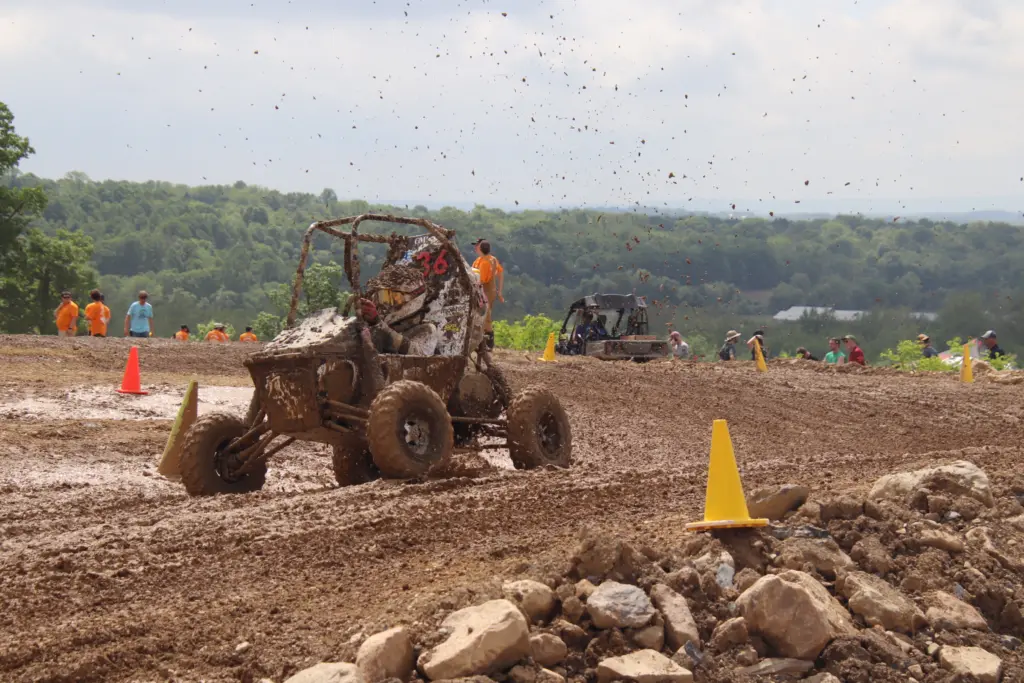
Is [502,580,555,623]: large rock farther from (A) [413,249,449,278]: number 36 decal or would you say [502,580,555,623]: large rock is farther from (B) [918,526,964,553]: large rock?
(A) [413,249,449,278]: number 36 decal

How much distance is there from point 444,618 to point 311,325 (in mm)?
4636

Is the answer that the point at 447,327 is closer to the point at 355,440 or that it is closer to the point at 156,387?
the point at 355,440

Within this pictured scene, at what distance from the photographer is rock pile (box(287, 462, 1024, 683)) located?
5.09m

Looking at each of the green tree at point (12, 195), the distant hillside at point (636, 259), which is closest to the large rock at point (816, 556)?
the green tree at point (12, 195)

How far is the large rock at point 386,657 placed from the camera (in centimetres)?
493

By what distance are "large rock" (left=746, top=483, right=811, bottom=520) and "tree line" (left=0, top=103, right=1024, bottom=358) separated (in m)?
31.2

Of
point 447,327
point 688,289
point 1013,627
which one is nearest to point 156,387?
point 447,327

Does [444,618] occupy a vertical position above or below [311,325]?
below

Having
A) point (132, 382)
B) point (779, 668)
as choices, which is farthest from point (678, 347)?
point (779, 668)

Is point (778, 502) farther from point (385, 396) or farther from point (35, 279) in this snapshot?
point (35, 279)

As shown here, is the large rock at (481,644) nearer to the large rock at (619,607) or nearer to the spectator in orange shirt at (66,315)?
the large rock at (619,607)

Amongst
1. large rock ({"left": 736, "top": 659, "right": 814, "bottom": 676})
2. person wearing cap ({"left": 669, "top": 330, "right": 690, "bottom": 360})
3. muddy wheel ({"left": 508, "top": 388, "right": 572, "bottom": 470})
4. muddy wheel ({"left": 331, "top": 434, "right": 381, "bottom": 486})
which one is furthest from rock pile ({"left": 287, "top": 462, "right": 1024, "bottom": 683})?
person wearing cap ({"left": 669, "top": 330, "right": 690, "bottom": 360})

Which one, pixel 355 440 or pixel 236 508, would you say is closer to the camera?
pixel 236 508

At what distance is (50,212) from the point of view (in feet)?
346
